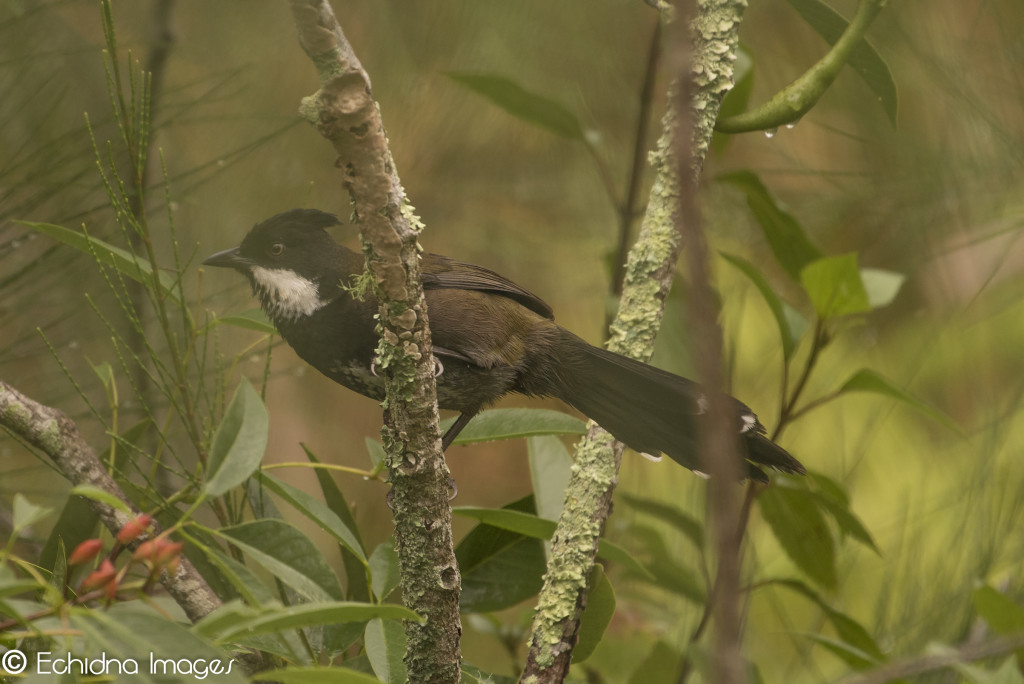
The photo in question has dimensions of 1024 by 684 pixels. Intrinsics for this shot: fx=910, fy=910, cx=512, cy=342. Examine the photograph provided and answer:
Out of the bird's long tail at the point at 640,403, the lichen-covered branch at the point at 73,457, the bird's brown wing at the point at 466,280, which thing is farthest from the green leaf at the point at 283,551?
the bird's brown wing at the point at 466,280

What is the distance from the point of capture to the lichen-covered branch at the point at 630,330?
Result: 1.85m

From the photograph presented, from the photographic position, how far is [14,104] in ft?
9.10

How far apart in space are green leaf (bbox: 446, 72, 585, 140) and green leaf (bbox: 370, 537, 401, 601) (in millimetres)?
1348

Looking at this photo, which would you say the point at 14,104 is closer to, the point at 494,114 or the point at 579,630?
the point at 494,114

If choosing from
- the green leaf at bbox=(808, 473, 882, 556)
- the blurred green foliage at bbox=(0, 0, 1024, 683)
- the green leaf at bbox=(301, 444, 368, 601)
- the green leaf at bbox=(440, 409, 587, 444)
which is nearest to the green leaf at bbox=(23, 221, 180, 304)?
the green leaf at bbox=(301, 444, 368, 601)

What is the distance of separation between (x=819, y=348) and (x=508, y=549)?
3.51 feet

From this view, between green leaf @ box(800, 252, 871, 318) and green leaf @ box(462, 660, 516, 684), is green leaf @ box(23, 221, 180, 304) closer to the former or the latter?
green leaf @ box(462, 660, 516, 684)

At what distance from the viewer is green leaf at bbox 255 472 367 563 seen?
1622mm

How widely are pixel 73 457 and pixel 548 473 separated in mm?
1016

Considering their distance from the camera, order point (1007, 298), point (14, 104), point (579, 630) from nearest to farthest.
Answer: point (579, 630)
point (14, 104)
point (1007, 298)

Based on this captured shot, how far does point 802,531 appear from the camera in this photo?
2588 millimetres

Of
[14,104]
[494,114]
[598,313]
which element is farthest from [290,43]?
[598,313]

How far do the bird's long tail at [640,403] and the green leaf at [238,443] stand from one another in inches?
45.1

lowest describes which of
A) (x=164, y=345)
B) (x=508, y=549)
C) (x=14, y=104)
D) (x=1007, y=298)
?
(x=508, y=549)
